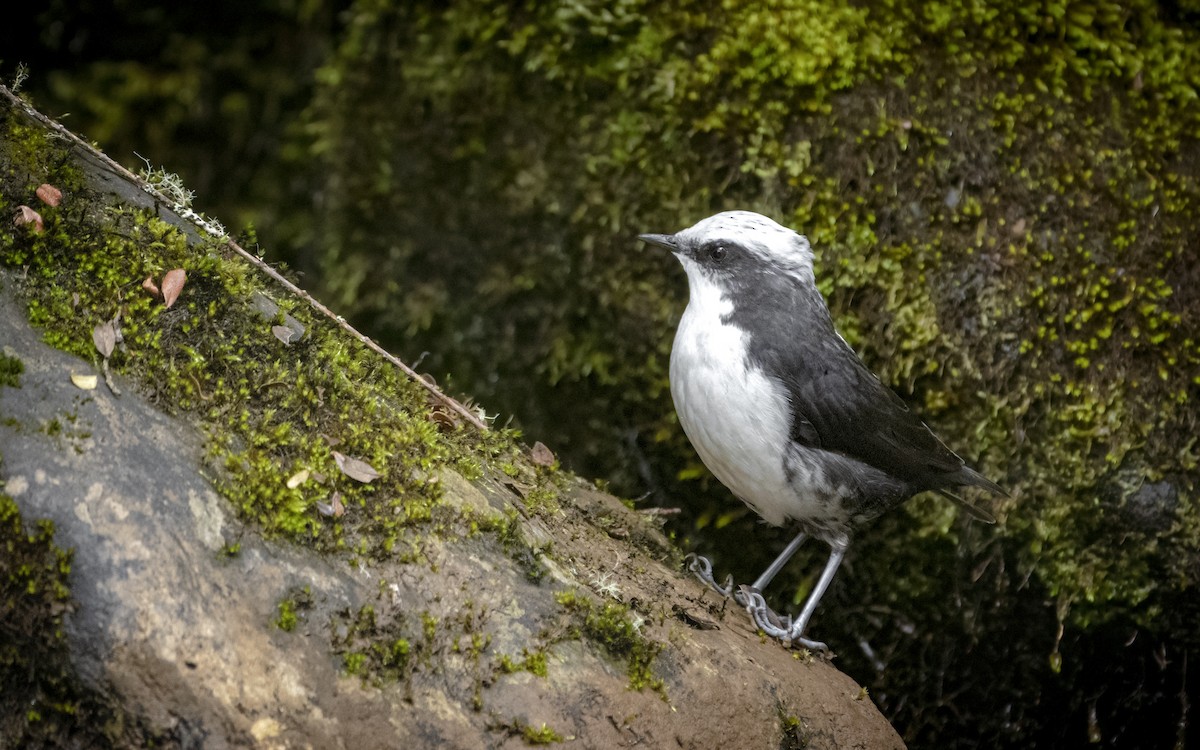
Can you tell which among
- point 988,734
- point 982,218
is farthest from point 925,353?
point 988,734

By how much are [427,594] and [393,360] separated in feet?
3.70

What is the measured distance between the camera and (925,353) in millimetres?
4633

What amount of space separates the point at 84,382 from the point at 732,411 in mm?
2386

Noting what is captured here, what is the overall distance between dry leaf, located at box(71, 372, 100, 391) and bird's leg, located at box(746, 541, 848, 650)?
271cm

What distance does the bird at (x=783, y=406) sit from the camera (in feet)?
12.6

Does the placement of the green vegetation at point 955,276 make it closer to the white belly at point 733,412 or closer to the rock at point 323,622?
the white belly at point 733,412

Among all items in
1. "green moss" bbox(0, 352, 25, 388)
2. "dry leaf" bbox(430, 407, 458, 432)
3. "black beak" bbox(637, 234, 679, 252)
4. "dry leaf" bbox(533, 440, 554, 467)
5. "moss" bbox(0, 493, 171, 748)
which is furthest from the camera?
"black beak" bbox(637, 234, 679, 252)

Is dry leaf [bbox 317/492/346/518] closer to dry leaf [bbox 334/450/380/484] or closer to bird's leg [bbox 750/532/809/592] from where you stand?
dry leaf [bbox 334/450/380/484]

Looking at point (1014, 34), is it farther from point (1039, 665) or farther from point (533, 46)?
point (1039, 665)

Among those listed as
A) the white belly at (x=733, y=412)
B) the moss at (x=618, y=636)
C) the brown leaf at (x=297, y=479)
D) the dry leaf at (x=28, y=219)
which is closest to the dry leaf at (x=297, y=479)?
the brown leaf at (x=297, y=479)

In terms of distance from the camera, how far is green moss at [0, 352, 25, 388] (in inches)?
98.5

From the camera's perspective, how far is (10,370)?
2518mm

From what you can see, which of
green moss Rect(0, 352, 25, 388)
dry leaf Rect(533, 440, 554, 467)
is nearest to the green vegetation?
dry leaf Rect(533, 440, 554, 467)

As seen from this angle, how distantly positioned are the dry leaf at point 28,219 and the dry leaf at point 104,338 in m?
0.40
